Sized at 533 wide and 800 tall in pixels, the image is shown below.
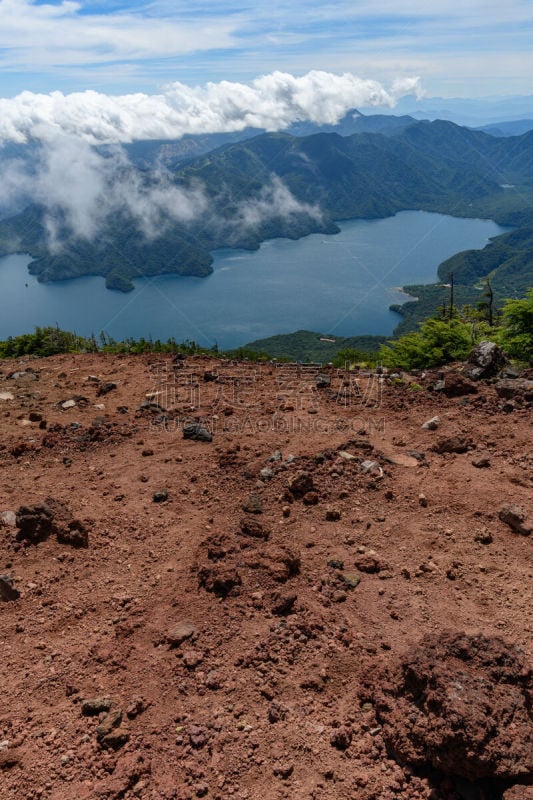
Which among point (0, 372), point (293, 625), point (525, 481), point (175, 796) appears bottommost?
point (175, 796)

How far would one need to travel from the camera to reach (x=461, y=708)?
A: 4539mm

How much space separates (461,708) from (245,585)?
2973 mm

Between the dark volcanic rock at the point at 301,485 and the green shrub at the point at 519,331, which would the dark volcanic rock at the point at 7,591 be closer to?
the dark volcanic rock at the point at 301,485

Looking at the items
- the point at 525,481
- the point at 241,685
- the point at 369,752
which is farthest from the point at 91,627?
the point at 525,481

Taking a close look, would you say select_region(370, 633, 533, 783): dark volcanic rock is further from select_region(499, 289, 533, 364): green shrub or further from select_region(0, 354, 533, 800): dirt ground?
select_region(499, 289, 533, 364): green shrub

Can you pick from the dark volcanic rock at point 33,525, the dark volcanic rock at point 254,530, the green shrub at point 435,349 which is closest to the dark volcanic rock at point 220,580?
the dark volcanic rock at point 254,530

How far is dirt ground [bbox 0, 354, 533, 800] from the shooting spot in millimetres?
4879

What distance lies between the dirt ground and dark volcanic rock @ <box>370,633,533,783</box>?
19 centimetres

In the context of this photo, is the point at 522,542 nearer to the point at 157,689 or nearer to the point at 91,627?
the point at 157,689

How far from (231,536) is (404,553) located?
8.22 ft

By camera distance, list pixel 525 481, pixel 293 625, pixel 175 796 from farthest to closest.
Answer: pixel 525 481
pixel 293 625
pixel 175 796

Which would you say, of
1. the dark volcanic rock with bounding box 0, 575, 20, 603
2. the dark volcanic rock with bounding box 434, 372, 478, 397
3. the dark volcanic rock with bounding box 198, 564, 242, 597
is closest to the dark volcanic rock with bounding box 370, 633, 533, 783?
the dark volcanic rock with bounding box 198, 564, 242, 597

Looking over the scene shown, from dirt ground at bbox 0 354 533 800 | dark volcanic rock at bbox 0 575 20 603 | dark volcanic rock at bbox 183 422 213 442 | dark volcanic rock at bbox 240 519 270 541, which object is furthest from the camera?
dark volcanic rock at bbox 183 422 213 442

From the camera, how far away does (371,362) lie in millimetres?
17219
